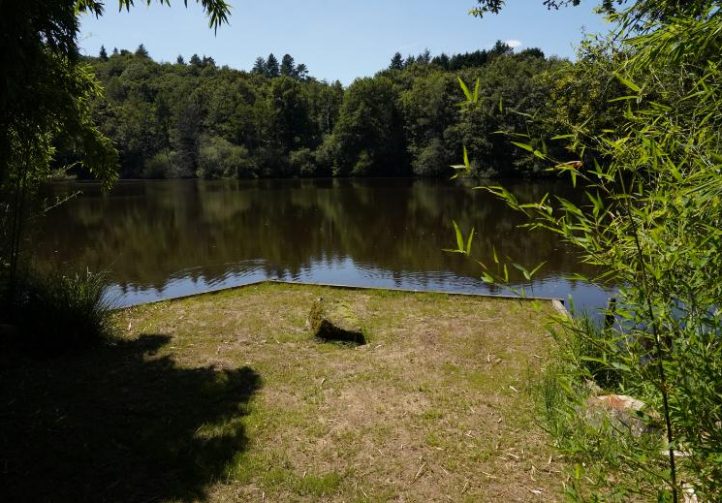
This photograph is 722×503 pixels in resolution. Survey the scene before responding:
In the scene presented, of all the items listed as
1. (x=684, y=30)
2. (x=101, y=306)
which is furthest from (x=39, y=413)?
(x=684, y=30)

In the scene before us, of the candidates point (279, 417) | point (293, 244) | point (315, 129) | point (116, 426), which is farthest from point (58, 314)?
point (315, 129)

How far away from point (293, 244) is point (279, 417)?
14.0m

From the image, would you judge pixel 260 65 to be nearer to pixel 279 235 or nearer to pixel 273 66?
pixel 273 66

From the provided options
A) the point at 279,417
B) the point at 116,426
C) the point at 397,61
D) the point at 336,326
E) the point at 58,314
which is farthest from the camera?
the point at 397,61

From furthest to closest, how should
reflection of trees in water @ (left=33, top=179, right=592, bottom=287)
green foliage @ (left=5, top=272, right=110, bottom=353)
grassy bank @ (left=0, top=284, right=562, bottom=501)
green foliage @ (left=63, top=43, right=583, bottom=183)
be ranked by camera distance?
green foliage @ (left=63, top=43, right=583, bottom=183) < reflection of trees in water @ (left=33, top=179, right=592, bottom=287) < green foliage @ (left=5, top=272, right=110, bottom=353) < grassy bank @ (left=0, top=284, right=562, bottom=501)

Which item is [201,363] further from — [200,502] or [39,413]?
[200,502]

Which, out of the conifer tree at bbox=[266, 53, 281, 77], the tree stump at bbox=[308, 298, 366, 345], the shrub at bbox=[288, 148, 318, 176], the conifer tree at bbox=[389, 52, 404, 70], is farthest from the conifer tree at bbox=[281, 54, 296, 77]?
the tree stump at bbox=[308, 298, 366, 345]

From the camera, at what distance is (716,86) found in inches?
75.3

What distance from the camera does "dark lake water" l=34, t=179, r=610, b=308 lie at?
13398 mm

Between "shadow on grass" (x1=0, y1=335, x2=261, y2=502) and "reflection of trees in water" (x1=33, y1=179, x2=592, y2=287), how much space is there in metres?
7.05

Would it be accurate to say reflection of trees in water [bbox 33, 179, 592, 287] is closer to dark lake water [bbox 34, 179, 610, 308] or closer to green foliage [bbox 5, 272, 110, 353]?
dark lake water [bbox 34, 179, 610, 308]

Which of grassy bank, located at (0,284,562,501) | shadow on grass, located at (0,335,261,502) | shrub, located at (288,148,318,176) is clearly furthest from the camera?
shrub, located at (288,148,318,176)

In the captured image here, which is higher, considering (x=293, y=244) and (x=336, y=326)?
(x=336, y=326)

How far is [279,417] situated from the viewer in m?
5.11
